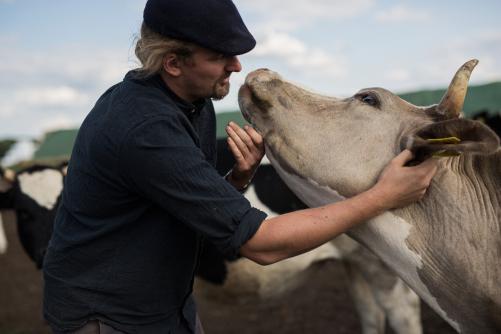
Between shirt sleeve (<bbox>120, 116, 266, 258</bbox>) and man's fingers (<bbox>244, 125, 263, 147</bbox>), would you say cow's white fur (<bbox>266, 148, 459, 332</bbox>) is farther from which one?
shirt sleeve (<bbox>120, 116, 266, 258</bbox>)

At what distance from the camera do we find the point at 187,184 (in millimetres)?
1936

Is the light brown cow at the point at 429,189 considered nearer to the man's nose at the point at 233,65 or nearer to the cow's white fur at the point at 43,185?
the man's nose at the point at 233,65

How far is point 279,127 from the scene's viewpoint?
2453 mm

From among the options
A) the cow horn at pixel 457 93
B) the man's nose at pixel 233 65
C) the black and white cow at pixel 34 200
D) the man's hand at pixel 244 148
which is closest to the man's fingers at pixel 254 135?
the man's hand at pixel 244 148

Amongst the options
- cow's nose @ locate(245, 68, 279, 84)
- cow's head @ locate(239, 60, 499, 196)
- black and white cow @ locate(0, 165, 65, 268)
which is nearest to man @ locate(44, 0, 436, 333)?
cow's head @ locate(239, 60, 499, 196)

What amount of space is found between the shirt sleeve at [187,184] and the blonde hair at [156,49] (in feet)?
0.90

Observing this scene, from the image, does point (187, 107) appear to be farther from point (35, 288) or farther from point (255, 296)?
point (35, 288)

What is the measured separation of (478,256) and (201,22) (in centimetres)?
128

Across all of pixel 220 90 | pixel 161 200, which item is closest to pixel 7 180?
pixel 220 90

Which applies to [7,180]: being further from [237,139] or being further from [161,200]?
[161,200]

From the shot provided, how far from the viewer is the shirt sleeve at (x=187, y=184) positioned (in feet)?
6.33

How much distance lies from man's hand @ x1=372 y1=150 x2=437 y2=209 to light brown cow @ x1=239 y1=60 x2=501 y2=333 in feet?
0.17

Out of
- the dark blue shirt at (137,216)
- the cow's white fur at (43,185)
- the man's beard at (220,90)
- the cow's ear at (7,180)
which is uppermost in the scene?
the man's beard at (220,90)

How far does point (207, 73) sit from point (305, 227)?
65 centimetres
